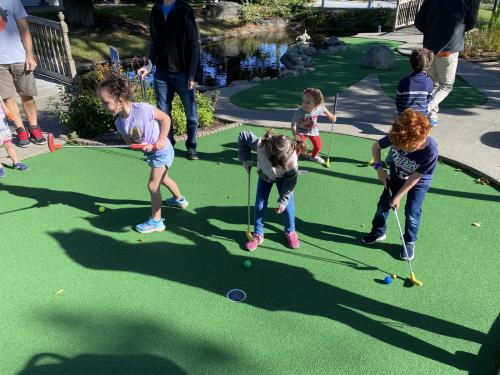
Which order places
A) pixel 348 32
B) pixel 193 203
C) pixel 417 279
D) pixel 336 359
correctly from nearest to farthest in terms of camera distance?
pixel 336 359 → pixel 417 279 → pixel 193 203 → pixel 348 32

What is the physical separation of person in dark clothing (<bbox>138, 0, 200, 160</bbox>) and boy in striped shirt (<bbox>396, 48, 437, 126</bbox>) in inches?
95.2

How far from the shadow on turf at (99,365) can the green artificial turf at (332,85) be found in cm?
589

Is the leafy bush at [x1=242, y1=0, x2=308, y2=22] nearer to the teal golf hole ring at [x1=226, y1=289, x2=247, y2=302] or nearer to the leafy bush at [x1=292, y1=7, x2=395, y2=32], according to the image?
the leafy bush at [x1=292, y1=7, x2=395, y2=32]

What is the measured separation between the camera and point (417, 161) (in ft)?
10.3

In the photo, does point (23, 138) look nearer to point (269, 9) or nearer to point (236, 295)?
point (236, 295)

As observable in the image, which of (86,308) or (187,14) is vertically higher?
(187,14)

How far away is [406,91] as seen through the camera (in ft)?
14.9

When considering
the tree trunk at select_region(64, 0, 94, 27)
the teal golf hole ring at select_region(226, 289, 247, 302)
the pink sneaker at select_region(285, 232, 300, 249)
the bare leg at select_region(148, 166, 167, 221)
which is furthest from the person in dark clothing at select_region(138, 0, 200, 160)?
the tree trunk at select_region(64, 0, 94, 27)

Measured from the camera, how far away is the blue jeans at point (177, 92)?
506cm

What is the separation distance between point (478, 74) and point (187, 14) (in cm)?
799

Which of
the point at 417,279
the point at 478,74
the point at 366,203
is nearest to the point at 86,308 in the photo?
the point at 417,279

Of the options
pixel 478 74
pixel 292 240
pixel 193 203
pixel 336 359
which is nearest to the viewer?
pixel 336 359

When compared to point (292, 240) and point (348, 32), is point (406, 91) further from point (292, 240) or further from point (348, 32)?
point (348, 32)

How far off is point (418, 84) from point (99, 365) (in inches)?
159
